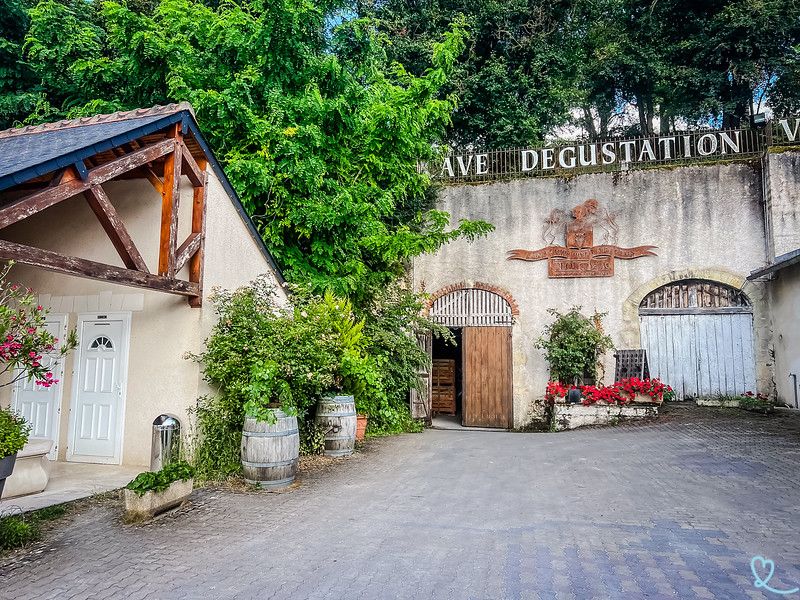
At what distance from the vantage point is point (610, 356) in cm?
1145

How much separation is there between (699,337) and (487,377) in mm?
4519

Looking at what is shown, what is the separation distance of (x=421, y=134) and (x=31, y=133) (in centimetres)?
648

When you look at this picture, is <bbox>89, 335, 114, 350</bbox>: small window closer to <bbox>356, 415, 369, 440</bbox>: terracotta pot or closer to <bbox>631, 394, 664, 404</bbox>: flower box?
<bbox>356, 415, 369, 440</bbox>: terracotta pot

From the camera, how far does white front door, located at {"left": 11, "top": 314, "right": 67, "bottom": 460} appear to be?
7.12 meters

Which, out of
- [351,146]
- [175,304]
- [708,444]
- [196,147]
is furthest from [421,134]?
[708,444]

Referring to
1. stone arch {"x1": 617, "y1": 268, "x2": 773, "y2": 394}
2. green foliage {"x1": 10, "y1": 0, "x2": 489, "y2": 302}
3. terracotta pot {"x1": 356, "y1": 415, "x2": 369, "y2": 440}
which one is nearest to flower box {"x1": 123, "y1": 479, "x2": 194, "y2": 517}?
terracotta pot {"x1": 356, "y1": 415, "x2": 369, "y2": 440}

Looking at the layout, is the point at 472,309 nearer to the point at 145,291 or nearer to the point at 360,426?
the point at 360,426

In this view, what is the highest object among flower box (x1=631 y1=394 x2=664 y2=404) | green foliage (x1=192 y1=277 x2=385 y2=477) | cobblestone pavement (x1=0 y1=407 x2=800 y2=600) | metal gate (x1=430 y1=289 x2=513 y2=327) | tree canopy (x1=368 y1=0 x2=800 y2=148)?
tree canopy (x1=368 y1=0 x2=800 y2=148)

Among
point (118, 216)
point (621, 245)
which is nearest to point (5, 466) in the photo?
point (118, 216)

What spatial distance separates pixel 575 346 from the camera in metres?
11.1

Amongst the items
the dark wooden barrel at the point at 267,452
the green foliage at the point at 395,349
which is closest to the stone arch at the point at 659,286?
the green foliage at the point at 395,349

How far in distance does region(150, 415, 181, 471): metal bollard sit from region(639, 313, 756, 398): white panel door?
948cm

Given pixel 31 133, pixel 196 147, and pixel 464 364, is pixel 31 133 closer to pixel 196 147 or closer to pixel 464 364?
pixel 196 147

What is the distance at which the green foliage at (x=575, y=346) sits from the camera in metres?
11.1
